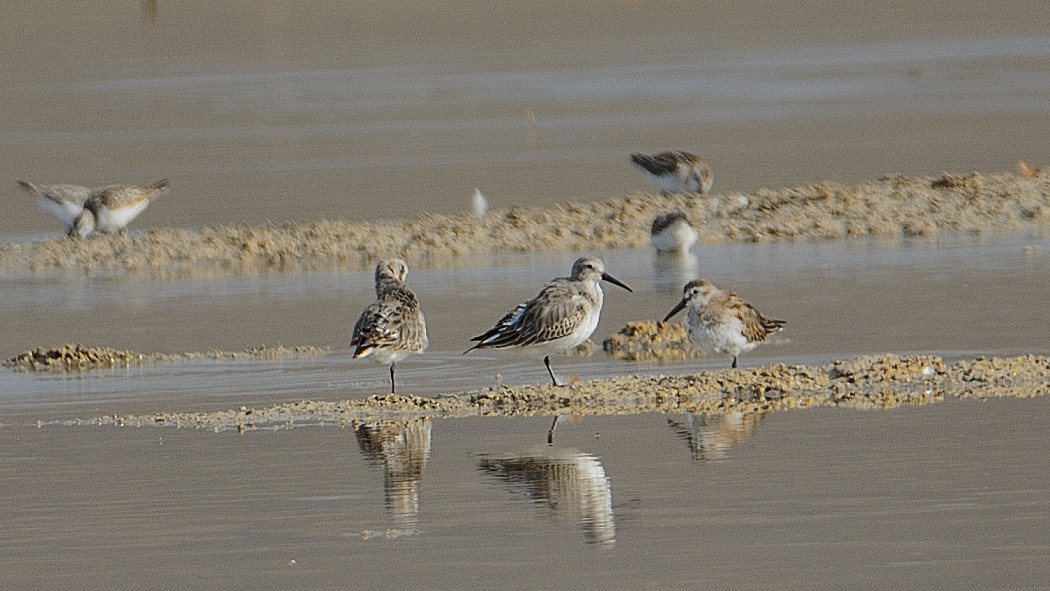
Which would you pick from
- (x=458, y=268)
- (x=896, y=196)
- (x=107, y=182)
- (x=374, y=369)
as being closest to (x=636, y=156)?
(x=896, y=196)

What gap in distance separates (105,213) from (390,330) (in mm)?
8916

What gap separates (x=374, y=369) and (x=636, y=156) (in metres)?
9.45

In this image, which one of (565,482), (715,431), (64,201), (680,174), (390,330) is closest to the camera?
(565,482)

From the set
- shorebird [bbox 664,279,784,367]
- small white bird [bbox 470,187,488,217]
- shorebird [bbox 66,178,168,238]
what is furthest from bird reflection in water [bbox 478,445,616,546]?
shorebird [bbox 66,178,168,238]

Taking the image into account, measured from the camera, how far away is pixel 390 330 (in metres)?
11.3

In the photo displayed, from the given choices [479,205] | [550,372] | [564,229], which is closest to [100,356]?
[550,372]

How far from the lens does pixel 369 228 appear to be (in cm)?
1862

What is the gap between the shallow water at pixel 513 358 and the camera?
743 centimetres

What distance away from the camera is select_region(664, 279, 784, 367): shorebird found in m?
11.5

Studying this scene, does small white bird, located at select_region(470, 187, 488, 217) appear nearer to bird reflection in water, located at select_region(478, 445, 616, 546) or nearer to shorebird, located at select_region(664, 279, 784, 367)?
shorebird, located at select_region(664, 279, 784, 367)

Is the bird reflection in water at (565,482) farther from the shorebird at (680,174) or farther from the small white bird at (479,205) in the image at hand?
the shorebird at (680,174)

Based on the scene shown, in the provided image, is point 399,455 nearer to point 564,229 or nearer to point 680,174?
point 564,229

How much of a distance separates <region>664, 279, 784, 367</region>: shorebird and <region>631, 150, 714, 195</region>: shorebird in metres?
8.07

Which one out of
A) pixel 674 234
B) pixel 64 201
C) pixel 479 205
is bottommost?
pixel 674 234
